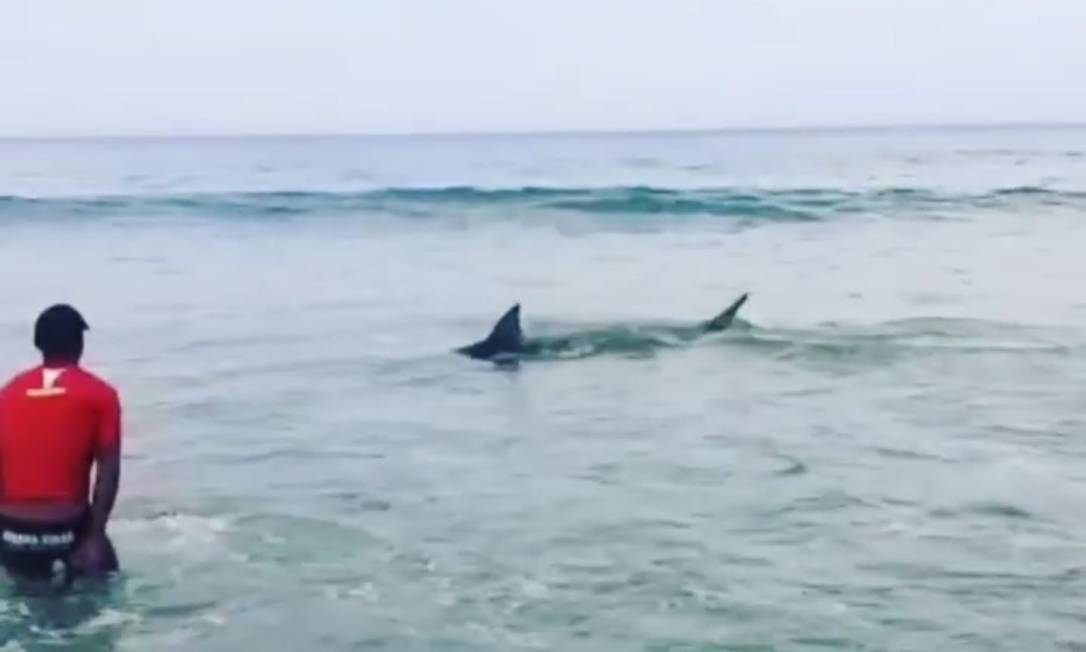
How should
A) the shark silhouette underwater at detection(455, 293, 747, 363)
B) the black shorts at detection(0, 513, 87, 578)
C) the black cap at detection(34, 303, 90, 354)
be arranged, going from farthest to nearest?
the shark silhouette underwater at detection(455, 293, 747, 363)
the black shorts at detection(0, 513, 87, 578)
the black cap at detection(34, 303, 90, 354)

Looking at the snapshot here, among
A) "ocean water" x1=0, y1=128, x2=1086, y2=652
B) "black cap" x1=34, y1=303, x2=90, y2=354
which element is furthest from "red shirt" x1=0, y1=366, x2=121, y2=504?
"ocean water" x1=0, y1=128, x2=1086, y2=652

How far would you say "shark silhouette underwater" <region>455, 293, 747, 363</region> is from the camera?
17.7 meters

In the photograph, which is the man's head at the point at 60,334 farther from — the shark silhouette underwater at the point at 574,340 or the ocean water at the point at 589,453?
the shark silhouette underwater at the point at 574,340

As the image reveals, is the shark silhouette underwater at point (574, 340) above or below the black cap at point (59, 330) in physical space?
below

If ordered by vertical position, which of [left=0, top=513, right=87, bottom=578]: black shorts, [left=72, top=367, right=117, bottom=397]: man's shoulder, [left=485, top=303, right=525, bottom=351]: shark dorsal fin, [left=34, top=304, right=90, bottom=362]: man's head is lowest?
[left=485, top=303, right=525, bottom=351]: shark dorsal fin

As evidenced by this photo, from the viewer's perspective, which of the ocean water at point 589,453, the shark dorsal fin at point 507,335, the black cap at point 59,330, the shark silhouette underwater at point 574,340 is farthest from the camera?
the shark silhouette underwater at point 574,340

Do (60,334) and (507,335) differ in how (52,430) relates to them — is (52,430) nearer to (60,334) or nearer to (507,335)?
(60,334)

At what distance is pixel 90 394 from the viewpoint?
7.84m

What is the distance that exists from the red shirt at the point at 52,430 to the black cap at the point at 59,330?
12cm

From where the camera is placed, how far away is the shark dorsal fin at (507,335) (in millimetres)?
17422

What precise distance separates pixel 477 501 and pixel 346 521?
3.28 feet

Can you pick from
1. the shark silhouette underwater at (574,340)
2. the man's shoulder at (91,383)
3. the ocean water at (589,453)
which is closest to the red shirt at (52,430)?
the man's shoulder at (91,383)

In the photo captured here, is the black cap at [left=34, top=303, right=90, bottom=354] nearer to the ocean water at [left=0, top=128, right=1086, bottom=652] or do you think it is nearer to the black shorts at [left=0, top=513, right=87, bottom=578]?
the black shorts at [left=0, top=513, right=87, bottom=578]

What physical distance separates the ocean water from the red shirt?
0.72 metres
